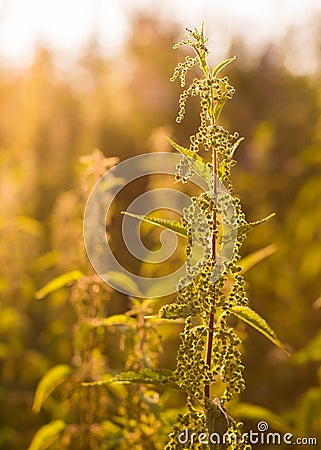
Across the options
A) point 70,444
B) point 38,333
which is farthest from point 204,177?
point 38,333

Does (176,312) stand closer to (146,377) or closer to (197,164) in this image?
(146,377)

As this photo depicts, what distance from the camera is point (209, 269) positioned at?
1.64m

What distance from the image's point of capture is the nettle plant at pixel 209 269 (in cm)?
158

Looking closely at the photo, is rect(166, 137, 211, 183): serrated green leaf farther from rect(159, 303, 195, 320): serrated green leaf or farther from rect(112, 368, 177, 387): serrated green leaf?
rect(112, 368, 177, 387): serrated green leaf

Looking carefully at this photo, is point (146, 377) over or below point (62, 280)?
below

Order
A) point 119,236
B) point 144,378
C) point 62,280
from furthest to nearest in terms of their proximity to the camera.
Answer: point 119,236, point 62,280, point 144,378

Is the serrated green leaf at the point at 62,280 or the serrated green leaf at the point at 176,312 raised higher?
Answer: the serrated green leaf at the point at 62,280

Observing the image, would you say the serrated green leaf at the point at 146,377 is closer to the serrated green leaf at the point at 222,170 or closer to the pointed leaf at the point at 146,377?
the pointed leaf at the point at 146,377

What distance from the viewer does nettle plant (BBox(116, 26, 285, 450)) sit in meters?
1.58

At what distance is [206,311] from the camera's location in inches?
64.4

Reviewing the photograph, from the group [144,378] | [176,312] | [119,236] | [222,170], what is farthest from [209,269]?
[119,236]

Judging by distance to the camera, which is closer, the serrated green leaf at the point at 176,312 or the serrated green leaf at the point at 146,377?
the serrated green leaf at the point at 176,312

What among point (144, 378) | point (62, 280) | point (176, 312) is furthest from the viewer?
point (62, 280)

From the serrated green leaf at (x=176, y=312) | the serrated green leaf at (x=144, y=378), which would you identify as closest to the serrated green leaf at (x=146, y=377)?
the serrated green leaf at (x=144, y=378)
